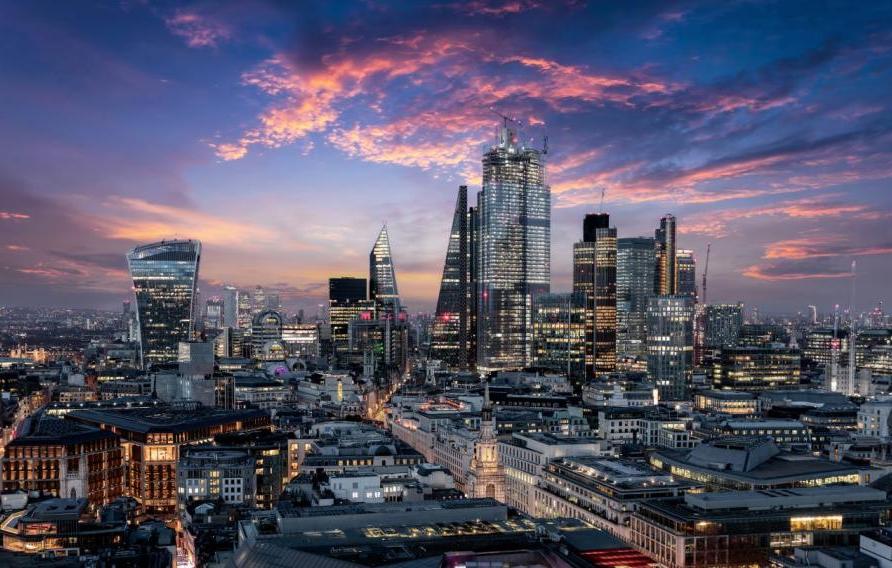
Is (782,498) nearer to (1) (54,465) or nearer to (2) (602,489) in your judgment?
(2) (602,489)

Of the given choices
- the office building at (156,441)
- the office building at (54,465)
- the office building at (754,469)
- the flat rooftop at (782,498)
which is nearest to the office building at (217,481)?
the office building at (54,465)

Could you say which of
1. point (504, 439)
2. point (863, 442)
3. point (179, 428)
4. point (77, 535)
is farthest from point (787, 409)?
point (77, 535)

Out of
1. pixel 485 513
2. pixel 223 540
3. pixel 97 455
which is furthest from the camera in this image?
pixel 97 455

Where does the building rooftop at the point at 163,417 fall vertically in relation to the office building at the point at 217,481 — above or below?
above

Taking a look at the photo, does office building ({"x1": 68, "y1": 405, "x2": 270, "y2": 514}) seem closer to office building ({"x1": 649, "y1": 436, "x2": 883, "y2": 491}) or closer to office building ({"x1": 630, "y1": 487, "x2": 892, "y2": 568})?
office building ({"x1": 649, "y1": 436, "x2": 883, "y2": 491})

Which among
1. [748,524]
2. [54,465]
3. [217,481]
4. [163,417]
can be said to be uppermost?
[163,417]

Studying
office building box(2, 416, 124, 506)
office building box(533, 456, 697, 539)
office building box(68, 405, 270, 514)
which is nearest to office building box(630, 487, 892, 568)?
office building box(533, 456, 697, 539)

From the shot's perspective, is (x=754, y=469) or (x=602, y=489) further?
(x=754, y=469)

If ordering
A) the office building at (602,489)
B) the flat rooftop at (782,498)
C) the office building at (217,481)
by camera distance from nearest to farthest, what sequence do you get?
the flat rooftop at (782,498)
the office building at (602,489)
the office building at (217,481)

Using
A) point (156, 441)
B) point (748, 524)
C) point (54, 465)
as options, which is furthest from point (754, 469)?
point (54, 465)

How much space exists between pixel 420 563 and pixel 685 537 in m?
32.5

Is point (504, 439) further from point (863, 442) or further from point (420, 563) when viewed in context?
point (420, 563)

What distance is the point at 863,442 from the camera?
156875mm

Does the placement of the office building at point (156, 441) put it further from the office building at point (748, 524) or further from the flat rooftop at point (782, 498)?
the flat rooftop at point (782, 498)
